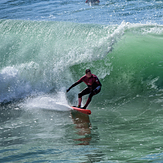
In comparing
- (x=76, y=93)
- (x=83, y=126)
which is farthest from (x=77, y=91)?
(x=83, y=126)

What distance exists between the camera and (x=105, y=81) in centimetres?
840

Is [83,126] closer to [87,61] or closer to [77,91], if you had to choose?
[77,91]

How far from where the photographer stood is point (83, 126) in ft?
18.2

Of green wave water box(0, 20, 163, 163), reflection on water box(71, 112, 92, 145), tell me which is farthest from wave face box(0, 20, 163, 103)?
reflection on water box(71, 112, 92, 145)

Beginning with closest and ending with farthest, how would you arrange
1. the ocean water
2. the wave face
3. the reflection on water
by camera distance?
1. the ocean water
2. the reflection on water
3. the wave face

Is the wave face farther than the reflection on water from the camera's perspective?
Yes

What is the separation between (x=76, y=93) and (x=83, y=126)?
108 inches

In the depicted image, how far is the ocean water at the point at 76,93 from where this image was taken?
3.84 meters

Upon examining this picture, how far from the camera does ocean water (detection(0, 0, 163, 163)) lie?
12.6 ft

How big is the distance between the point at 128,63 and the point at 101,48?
114cm

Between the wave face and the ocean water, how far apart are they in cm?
3

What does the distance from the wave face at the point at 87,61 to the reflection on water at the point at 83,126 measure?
1508 millimetres

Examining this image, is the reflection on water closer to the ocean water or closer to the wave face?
the ocean water

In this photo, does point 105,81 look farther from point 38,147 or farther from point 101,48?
point 38,147
